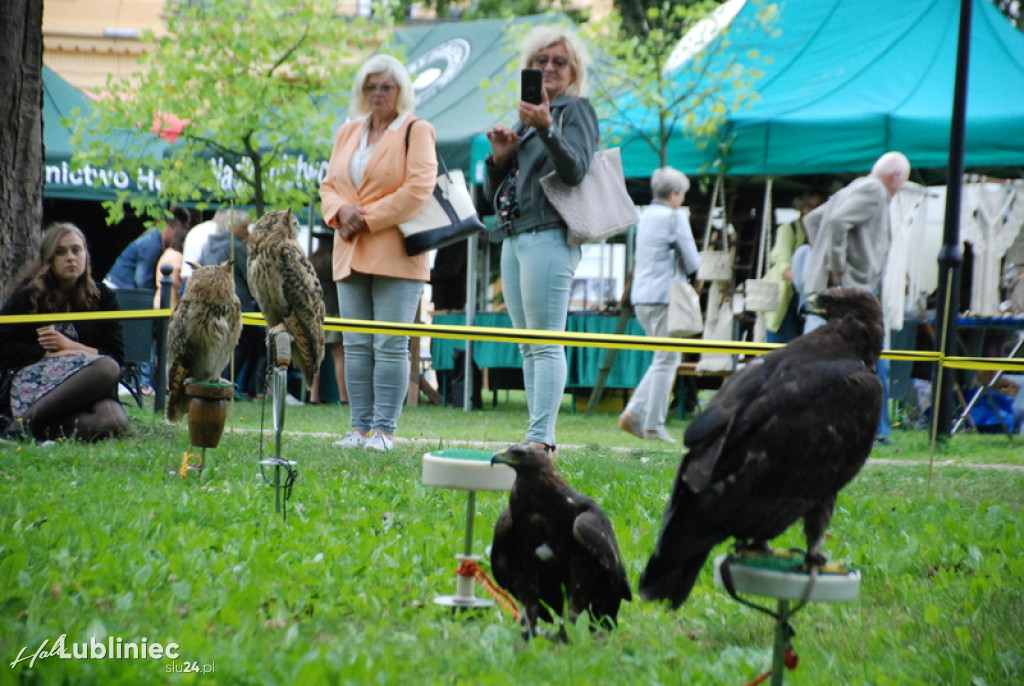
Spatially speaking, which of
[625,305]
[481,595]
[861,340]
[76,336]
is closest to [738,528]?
[861,340]

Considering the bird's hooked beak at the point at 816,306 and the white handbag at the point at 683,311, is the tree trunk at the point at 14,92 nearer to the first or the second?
the bird's hooked beak at the point at 816,306

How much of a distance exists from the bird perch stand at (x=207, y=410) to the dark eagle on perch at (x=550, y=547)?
2.47 m

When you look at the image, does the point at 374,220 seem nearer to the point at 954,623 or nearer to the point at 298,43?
the point at 954,623

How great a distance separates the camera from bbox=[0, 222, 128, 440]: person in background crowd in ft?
24.5

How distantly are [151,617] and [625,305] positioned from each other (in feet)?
29.0

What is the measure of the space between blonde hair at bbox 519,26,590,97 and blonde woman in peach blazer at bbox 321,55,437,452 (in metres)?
0.98

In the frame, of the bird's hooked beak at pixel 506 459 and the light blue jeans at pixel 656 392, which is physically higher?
the bird's hooked beak at pixel 506 459

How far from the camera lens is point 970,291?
12531 mm

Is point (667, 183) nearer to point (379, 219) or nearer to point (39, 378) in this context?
point (379, 219)

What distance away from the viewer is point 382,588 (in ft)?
13.3

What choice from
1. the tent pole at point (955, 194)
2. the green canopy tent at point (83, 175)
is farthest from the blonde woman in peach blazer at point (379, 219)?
the green canopy tent at point (83, 175)

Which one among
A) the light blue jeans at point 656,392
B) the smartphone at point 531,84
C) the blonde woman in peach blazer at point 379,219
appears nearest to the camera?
the smartphone at point 531,84

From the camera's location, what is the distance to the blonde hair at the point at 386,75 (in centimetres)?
A: 695

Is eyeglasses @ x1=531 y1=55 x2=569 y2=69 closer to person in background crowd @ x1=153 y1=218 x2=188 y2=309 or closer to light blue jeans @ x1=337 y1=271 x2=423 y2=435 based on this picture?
light blue jeans @ x1=337 y1=271 x2=423 y2=435
